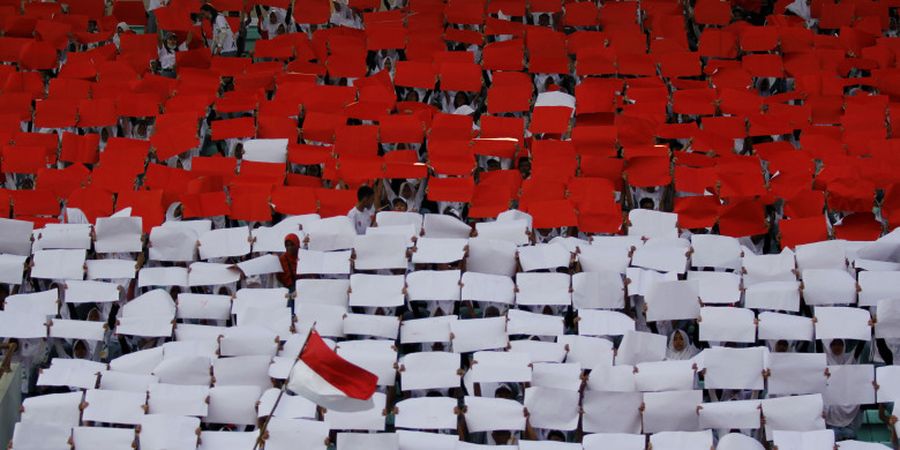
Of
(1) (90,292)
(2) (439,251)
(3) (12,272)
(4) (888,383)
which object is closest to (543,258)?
(2) (439,251)

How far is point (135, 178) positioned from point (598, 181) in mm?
4944

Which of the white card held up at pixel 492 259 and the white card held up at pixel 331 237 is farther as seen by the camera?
the white card held up at pixel 331 237

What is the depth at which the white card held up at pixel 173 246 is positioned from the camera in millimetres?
16344

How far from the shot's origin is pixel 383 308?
15.6 m

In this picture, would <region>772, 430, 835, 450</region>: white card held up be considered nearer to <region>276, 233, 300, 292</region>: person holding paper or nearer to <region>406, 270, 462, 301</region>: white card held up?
<region>406, 270, 462, 301</region>: white card held up

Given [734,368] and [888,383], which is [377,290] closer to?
[734,368]

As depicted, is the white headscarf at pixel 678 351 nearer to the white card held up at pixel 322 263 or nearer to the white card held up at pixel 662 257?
the white card held up at pixel 662 257

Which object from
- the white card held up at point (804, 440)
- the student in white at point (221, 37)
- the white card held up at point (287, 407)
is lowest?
the white card held up at point (804, 440)

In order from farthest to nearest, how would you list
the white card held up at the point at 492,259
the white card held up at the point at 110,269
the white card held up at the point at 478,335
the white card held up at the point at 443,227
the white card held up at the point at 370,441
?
the white card held up at the point at 443,227
the white card held up at the point at 110,269
the white card held up at the point at 492,259
the white card held up at the point at 478,335
the white card held up at the point at 370,441

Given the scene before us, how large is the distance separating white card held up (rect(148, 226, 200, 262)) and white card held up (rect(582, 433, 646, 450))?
4653 millimetres

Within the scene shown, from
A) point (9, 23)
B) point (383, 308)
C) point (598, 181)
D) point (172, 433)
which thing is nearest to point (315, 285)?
point (383, 308)

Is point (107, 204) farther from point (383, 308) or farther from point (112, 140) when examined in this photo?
point (383, 308)

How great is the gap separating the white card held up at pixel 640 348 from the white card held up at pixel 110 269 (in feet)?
15.6

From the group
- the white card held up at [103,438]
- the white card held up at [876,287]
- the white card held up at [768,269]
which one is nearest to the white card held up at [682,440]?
the white card held up at [768,269]
